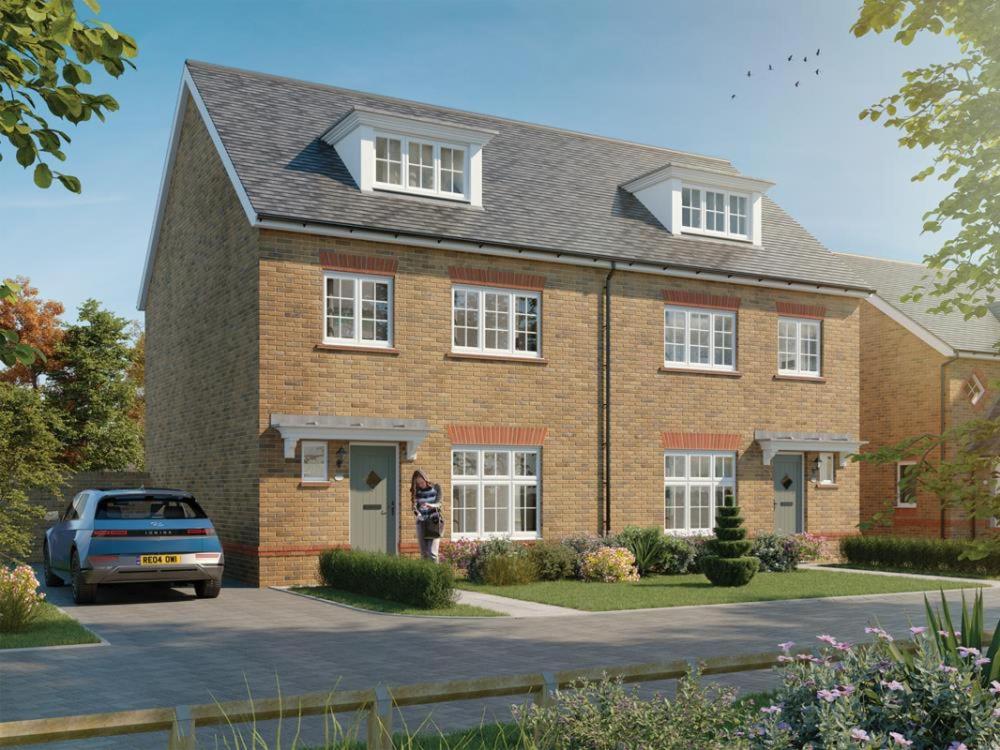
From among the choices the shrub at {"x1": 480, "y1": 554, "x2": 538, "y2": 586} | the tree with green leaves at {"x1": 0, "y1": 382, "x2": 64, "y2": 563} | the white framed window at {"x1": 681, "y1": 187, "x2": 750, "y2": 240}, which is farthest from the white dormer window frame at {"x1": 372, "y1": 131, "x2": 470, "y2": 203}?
the tree with green leaves at {"x1": 0, "y1": 382, "x2": 64, "y2": 563}

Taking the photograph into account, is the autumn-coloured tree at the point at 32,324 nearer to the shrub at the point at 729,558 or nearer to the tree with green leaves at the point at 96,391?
the tree with green leaves at the point at 96,391

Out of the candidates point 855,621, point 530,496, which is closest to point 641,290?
point 530,496

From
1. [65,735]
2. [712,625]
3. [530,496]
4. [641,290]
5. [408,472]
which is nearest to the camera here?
[65,735]

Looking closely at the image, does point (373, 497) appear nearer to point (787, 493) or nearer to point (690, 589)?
point (690, 589)

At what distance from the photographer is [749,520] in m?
23.3

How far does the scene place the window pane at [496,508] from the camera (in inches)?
803

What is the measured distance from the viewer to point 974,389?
2806 centimetres

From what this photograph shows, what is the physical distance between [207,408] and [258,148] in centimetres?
548

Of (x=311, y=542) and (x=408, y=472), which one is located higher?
(x=408, y=472)

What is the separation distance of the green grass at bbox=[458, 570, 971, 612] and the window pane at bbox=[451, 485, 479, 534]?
1.73m

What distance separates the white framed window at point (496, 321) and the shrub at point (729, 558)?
5.27m

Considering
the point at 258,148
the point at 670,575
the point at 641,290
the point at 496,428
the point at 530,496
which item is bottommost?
the point at 670,575

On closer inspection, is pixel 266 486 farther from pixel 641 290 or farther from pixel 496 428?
pixel 641 290

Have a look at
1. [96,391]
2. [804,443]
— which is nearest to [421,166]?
[804,443]
